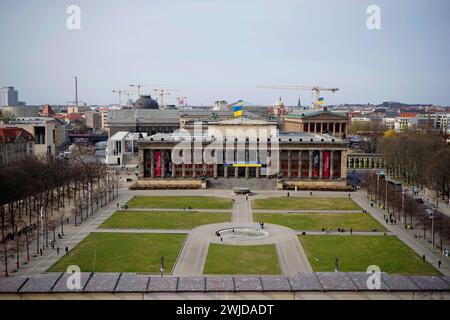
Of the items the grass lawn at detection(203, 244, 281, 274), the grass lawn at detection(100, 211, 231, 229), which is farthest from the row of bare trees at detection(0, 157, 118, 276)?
the grass lawn at detection(203, 244, 281, 274)

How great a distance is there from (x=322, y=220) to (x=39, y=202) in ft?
159

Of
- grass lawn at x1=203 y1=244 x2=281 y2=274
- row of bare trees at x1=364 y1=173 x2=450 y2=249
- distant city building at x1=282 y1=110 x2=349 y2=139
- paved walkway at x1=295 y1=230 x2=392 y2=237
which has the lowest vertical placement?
grass lawn at x1=203 y1=244 x2=281 y2=274

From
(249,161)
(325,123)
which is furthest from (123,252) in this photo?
(325,123)

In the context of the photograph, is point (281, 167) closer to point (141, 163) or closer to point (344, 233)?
point (141, 163)

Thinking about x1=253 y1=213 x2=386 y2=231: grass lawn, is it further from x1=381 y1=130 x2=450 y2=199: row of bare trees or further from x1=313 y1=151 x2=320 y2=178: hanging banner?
x1=313 y1=151 x2=320 y2=178: hanging banner

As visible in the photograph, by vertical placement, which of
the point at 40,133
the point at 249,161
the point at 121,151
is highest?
the point at 40,133

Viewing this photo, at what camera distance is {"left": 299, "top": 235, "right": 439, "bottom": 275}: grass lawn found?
60.3 m

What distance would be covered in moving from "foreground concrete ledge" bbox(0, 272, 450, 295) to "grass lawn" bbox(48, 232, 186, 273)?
1909cm

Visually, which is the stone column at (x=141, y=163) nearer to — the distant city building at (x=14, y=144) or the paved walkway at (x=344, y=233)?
the distant city building at (x=14, y=144)

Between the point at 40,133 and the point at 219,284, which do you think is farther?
the point at 40,133

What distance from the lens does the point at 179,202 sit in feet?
341

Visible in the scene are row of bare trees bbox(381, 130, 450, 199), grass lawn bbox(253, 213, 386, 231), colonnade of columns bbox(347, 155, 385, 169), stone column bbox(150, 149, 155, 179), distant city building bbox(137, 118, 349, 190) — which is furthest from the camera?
colonnade of columns bbox(347, 155, 385, 169)

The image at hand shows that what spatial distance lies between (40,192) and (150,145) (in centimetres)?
3980

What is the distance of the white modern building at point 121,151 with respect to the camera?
531 ft
